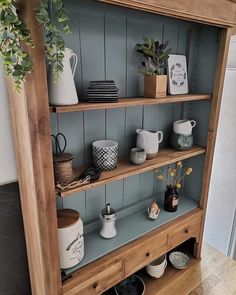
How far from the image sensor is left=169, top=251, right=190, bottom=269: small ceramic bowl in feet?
5.79

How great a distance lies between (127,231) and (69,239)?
437 mm

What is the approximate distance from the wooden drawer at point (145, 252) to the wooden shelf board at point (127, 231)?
6cm

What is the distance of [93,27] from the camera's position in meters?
1.18

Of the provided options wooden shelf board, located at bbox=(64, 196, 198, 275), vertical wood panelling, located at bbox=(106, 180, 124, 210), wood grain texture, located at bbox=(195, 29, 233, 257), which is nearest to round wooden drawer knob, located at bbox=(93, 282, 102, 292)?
wooden shelf board, located at bbox=(64, 196, 198, 275)

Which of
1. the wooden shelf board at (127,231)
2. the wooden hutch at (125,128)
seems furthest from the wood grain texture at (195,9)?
the wooden shelf board at (127,231)

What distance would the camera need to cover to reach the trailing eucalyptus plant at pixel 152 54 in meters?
1.30

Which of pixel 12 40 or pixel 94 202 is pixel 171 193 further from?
pixel 12 40

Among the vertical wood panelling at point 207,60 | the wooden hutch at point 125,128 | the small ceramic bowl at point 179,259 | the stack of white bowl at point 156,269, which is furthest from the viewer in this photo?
the small ceramic bowl at point 179,259

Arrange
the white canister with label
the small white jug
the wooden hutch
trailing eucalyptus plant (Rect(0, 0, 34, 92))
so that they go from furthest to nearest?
1. the small white jug
2. the white canister with label
3. the wooden hutch
4. trailing eucalyptus plant (Rect(0, 0, 34, 92))

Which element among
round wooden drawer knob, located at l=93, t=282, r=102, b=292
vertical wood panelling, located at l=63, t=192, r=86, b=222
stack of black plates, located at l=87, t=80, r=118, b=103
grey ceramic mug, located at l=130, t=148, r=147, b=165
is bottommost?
round wooden drawer knob, located at l=93, t=282, r=102, b=292

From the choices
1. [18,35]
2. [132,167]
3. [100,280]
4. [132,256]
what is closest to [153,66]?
[132,167]

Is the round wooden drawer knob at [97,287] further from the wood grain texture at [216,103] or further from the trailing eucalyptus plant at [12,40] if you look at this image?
the trailing eucalyptus plant at [12,40]

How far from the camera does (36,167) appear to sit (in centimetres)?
94

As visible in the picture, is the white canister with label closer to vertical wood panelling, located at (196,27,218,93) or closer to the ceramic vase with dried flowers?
the ceramic vase with dried flowers
